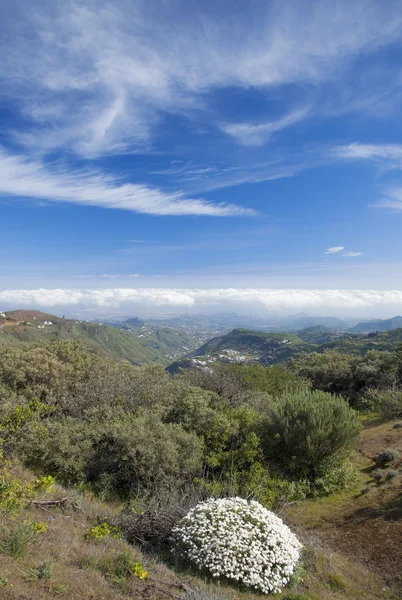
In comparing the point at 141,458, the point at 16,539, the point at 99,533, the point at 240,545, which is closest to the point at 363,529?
the point at 240,545

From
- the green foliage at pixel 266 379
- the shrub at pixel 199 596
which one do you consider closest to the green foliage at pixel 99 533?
the shrub at pixel 199 596

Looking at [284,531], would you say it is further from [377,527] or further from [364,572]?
[377,527]

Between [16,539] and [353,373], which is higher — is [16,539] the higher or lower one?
the higher one

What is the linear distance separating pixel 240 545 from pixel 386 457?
489 inches

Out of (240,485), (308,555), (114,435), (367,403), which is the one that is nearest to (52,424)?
(114,435)

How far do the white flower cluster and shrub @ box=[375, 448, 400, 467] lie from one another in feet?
34.8

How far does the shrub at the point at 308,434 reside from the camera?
14.3m

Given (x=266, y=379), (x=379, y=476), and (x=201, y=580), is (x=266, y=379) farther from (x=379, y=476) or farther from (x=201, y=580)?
(x=201, y=580)

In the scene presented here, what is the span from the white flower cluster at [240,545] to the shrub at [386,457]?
10.6m

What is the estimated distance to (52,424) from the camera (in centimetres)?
1431

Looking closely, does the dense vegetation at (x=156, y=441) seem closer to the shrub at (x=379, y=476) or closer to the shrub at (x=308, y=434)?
the shrub at (x=308, y=434)

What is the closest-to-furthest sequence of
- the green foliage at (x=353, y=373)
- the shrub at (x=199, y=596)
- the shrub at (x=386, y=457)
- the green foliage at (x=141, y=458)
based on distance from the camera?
the shrub at (x=199, y=596)
the green foliage at (x=141, y=458)
the shrub at (x=386, y=457)
the green foliage at (x=353, y=373)

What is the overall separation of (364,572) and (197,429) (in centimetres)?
845

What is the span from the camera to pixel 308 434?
14219mm
